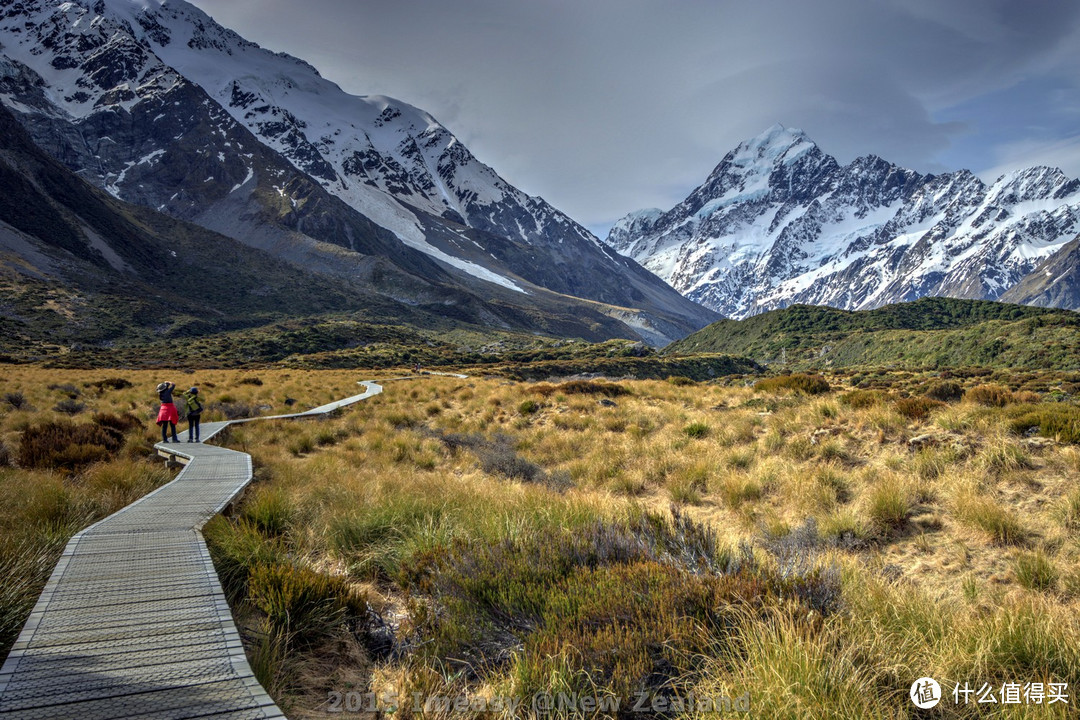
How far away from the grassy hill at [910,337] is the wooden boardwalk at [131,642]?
66.4 m

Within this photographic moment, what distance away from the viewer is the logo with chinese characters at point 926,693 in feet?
8.73

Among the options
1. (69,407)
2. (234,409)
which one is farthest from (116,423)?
(234,409)

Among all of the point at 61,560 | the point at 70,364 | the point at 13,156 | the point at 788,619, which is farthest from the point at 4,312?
the point at 788,619

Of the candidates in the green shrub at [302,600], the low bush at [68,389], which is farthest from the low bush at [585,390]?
the low bush at [68,389]

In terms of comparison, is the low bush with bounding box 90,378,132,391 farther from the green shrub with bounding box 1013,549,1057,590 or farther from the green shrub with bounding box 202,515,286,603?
the green shrub with bounding box 1013,549,1057,590

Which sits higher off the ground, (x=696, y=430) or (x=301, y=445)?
(x=696, y=430)

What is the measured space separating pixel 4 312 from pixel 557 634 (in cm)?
9924

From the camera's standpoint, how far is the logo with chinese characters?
2.66 meters

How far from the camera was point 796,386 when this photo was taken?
15359mm

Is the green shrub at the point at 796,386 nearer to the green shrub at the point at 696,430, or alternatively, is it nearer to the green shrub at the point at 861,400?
the green shrub at the point at 861,400

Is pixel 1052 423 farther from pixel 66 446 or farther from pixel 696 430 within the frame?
pixel 66 446

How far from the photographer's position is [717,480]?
801cm

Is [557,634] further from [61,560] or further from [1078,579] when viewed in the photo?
[1078,579]

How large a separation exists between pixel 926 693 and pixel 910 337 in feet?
303
